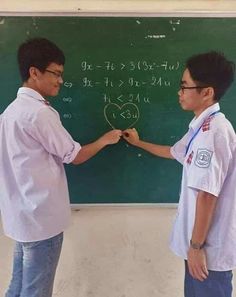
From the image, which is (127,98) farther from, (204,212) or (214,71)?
(204,212)

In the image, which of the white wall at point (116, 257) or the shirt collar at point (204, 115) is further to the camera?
the white wall at point (116, 257)

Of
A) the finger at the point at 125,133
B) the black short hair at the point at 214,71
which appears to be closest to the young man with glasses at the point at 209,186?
the black short hair at the point at 214,71

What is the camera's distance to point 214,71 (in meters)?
1.51

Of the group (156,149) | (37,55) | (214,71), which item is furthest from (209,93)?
(37,55)

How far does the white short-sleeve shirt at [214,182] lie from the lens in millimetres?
1439

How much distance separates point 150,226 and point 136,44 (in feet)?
3.61

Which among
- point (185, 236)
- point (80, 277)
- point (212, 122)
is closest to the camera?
point (212, 122)

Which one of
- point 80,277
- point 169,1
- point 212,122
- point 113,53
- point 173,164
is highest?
point 169,1

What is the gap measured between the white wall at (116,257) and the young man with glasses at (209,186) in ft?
1.98

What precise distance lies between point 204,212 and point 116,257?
991 mm

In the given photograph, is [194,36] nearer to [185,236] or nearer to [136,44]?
[136,44]

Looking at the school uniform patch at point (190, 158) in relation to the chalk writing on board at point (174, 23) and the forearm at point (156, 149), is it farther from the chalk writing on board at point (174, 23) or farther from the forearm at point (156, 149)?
the chalk writing on board at point (174, 23)

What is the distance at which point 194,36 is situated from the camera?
197 centimetres

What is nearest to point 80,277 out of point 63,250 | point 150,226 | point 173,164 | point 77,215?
point 63,250
